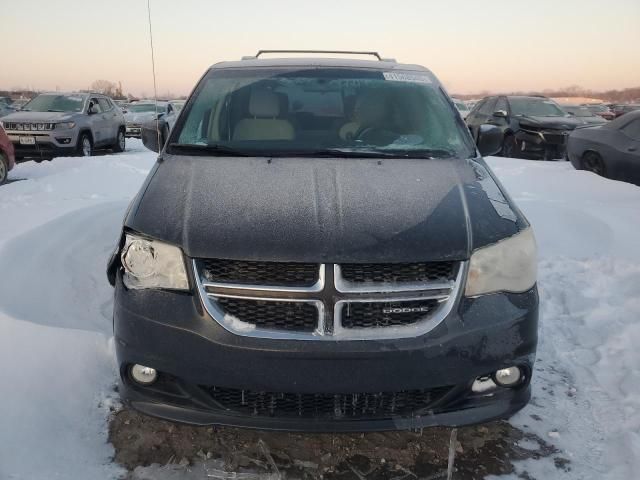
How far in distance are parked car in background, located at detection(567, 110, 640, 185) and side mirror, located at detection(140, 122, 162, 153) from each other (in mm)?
7025

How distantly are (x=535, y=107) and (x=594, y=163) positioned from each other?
5596mm

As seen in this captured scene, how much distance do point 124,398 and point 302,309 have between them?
35.7 inches

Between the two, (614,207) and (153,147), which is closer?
(153,147)

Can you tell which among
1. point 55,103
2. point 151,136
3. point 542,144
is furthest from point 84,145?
point 151,136

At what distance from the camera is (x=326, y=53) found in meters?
4.80

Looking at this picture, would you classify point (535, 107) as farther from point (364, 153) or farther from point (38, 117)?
point (364, 153)

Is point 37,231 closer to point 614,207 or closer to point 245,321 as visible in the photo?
point 245,321

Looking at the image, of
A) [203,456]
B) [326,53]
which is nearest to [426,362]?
[203,456]

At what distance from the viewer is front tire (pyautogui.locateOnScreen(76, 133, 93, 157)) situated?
1351cm

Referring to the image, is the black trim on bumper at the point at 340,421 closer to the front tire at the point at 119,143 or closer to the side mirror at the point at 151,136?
the side mirror at the point at 151,136

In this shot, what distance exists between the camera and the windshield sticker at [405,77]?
384 cm

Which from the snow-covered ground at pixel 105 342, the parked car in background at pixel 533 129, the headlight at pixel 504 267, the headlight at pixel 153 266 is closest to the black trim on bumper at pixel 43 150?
the snow-covered ground at pixel 105 342

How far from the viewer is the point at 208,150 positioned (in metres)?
3.23

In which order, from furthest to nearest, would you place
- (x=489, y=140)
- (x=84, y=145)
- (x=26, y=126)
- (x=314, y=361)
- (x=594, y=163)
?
(x=84, y=145)
(x=26, y=126)
(x=594, y=163)
(x=489, y=140)
(x=314, y=361)
